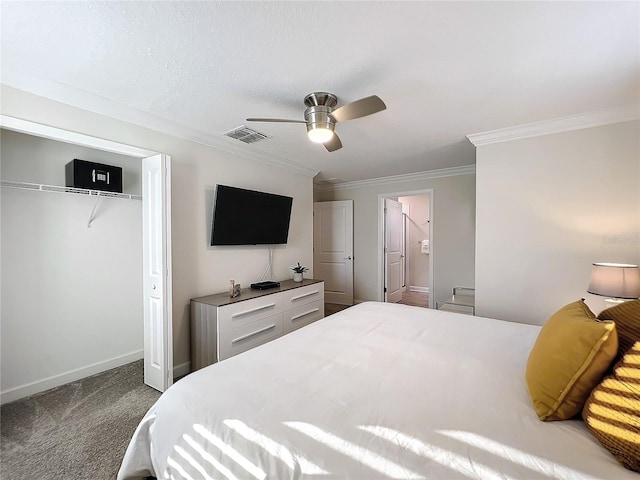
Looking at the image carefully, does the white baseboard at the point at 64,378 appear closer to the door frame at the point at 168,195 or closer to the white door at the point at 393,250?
the door frame at the point at 168,195

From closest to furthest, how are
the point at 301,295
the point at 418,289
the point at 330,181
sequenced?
the point at 301,295
the point at 330,181
the point at 418,289

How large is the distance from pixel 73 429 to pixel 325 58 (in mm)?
2972

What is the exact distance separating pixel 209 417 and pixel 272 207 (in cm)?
290

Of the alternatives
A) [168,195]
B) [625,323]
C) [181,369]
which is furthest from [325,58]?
[181,369]

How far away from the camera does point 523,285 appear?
2854 millimetres

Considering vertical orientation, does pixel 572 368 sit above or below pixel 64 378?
above

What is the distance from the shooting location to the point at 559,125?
2625 mm

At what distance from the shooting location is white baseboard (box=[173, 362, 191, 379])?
2.81 m

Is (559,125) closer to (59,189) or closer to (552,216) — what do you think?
(552,216)

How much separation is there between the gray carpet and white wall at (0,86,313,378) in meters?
0.60

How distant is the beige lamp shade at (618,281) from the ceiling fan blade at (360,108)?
206 centimetres

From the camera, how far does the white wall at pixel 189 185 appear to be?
2096 mm

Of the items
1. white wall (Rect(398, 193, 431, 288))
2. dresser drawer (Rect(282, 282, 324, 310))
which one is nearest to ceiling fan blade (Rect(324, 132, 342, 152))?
dresser drawer (Rect(282, 282, 324, 310))

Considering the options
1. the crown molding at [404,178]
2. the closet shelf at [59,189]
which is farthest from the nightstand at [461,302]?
the closet shelf at [59,189]
